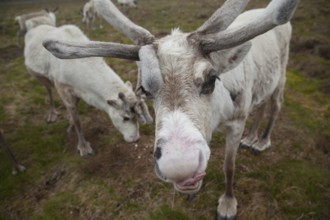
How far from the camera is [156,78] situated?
230cm

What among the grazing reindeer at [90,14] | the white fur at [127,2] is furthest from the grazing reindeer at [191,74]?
the white fur at [127,2]

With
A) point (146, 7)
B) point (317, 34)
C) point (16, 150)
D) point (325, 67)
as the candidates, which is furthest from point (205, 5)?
point (16, 150)

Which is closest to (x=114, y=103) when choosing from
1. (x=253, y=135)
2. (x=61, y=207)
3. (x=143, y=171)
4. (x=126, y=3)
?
(x=143, y=171)

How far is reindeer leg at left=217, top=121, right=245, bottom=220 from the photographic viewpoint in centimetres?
355

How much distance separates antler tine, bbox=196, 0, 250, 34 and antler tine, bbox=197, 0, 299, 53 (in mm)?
101

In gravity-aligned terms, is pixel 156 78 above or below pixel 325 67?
above

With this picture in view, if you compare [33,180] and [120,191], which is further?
[33,180]

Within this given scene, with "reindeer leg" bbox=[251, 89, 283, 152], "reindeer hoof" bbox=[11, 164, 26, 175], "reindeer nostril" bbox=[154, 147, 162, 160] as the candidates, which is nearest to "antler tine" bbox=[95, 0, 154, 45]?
"reindeer nostril" bbox=[154, 147, 162, 160]

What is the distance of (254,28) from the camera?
2.26 meters

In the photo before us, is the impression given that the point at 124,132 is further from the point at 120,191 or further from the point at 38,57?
the point at 38,57

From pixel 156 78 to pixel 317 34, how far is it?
33.4 ft

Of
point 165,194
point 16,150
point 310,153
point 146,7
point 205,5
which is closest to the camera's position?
point 165,194

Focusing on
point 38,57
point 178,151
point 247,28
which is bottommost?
point 38,57

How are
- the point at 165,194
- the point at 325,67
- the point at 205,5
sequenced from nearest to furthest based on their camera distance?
the point at 165,194
the point at 325,67
the point at 205,5
